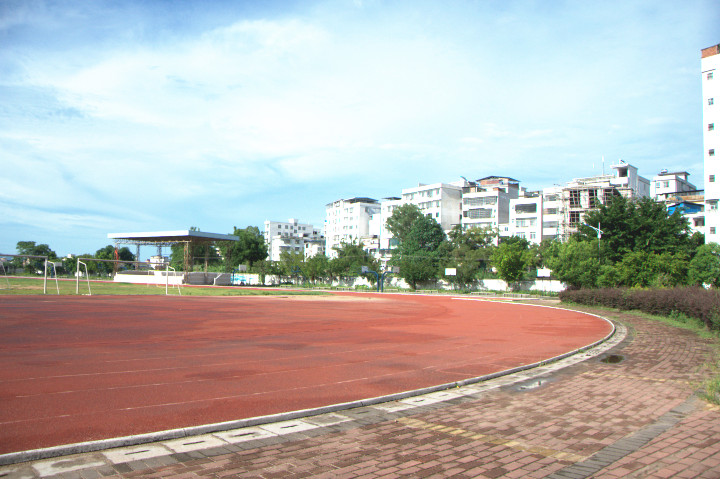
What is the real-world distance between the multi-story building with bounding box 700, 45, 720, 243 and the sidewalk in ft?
178

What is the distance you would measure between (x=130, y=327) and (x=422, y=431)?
522 inches

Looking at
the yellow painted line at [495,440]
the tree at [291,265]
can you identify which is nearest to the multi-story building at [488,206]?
the tree at [291,265]

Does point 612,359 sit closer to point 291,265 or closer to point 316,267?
point 316,267

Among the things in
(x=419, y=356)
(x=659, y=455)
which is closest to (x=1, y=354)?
(x=419, y=356)

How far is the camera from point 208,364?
1014 cm

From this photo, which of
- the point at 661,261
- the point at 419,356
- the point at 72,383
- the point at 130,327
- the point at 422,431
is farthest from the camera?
the point at 661,261

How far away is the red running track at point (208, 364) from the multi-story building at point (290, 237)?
119098 millimetres

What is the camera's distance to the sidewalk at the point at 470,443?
482 centimetres

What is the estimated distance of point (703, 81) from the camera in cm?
5581

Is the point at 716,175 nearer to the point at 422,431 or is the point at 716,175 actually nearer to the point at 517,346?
the point at 517,346

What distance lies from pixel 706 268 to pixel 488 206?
48.8 metres

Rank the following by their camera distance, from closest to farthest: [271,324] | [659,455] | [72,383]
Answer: [659,455], [72,383], [271,324]

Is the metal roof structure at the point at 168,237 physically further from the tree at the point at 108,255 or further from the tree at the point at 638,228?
the tree at the point at 638,228

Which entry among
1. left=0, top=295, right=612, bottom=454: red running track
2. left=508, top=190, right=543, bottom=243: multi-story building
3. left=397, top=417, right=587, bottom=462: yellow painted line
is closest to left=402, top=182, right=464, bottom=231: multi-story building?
left=508, top=190, right=543, bottom=243: multi-story building
